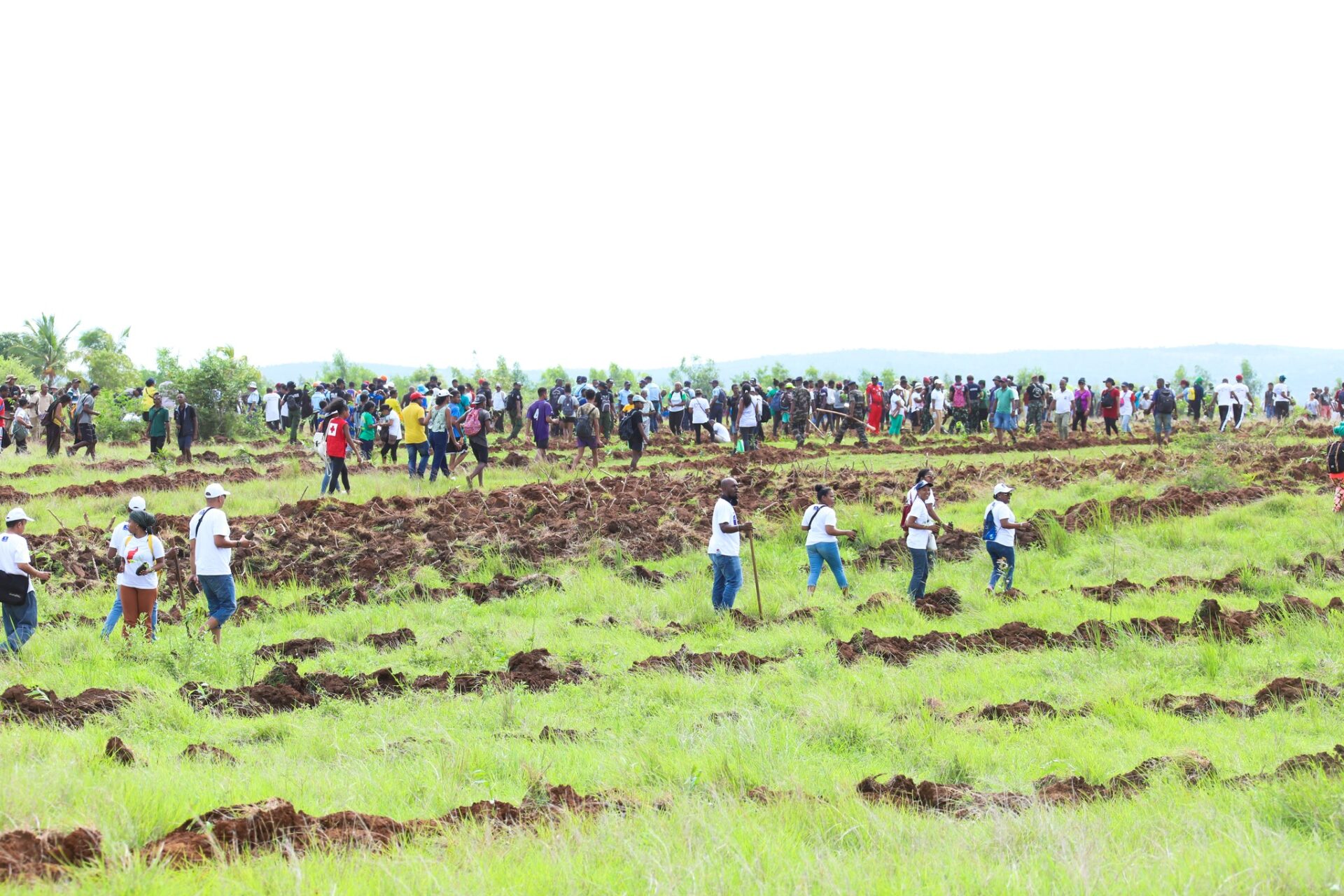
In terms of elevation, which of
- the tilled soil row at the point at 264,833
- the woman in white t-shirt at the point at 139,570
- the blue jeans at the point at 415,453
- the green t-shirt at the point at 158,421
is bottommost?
the tilled soil row at the point at 264,833

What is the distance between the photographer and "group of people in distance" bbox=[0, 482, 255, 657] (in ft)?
34.4

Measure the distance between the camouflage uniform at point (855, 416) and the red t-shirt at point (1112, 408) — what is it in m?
6.11

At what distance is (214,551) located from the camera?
427 inches

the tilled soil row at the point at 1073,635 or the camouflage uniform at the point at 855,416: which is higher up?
the camouflage uniform at the point at 855,416

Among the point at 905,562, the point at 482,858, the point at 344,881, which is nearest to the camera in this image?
the point at 344,881

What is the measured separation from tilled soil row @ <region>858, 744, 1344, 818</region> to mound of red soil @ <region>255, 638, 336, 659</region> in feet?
21.4

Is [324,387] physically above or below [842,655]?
above

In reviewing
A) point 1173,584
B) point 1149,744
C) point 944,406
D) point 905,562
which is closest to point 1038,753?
point 1149,744

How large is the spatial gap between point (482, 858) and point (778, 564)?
1016 cm

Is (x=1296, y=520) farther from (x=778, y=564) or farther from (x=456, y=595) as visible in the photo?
(x=456, y=595)

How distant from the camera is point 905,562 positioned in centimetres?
1520

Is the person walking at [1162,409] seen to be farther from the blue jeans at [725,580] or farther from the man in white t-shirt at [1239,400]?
the blue jeans at [725,580]

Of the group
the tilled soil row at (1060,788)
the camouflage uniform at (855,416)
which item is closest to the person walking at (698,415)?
the camouflage uniform at (855,416)

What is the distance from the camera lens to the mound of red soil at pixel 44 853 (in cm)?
492
